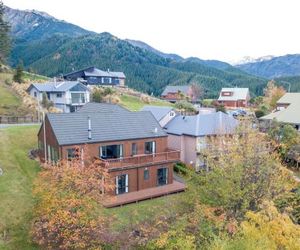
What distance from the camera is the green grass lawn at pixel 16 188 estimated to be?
20.7 meters

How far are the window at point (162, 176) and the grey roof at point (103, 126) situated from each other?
3.64m

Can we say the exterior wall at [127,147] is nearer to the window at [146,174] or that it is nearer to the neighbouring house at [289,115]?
the window at [146,174]

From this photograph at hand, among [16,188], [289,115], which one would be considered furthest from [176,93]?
[16,188]

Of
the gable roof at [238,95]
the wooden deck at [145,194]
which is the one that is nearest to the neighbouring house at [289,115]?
the wooden deck at [145,194]

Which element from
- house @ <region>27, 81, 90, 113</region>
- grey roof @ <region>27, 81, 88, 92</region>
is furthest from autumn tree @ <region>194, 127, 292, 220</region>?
grey roof @ <region>27, 81, 88, 92</region>

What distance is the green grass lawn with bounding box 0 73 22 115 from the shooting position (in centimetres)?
5108

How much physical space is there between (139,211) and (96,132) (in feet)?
27.6

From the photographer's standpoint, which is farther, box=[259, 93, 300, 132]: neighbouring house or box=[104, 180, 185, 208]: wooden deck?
box=[259, 93, 300, 132]: neighbouring house

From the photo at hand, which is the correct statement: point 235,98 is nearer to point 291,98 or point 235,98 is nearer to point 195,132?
point 291,98

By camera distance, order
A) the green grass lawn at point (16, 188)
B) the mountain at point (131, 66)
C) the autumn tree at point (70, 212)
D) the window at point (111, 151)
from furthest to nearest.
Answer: the mountain at point (131, 66) < the window at point (111, 151) < the green grass lawn at point (16, 188) < the autumn tree at point (70, 212)

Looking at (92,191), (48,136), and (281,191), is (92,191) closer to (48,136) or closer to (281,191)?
(48,136)

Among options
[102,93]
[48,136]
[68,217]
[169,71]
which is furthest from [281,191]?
[169,71]

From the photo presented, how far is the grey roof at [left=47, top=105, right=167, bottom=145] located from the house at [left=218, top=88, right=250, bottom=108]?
65525mm

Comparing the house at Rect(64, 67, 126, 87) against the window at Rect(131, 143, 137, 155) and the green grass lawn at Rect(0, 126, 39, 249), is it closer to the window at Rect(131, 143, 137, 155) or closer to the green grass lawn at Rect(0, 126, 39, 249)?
the green grass lawn at Rect(0, 126, 39, 249)
